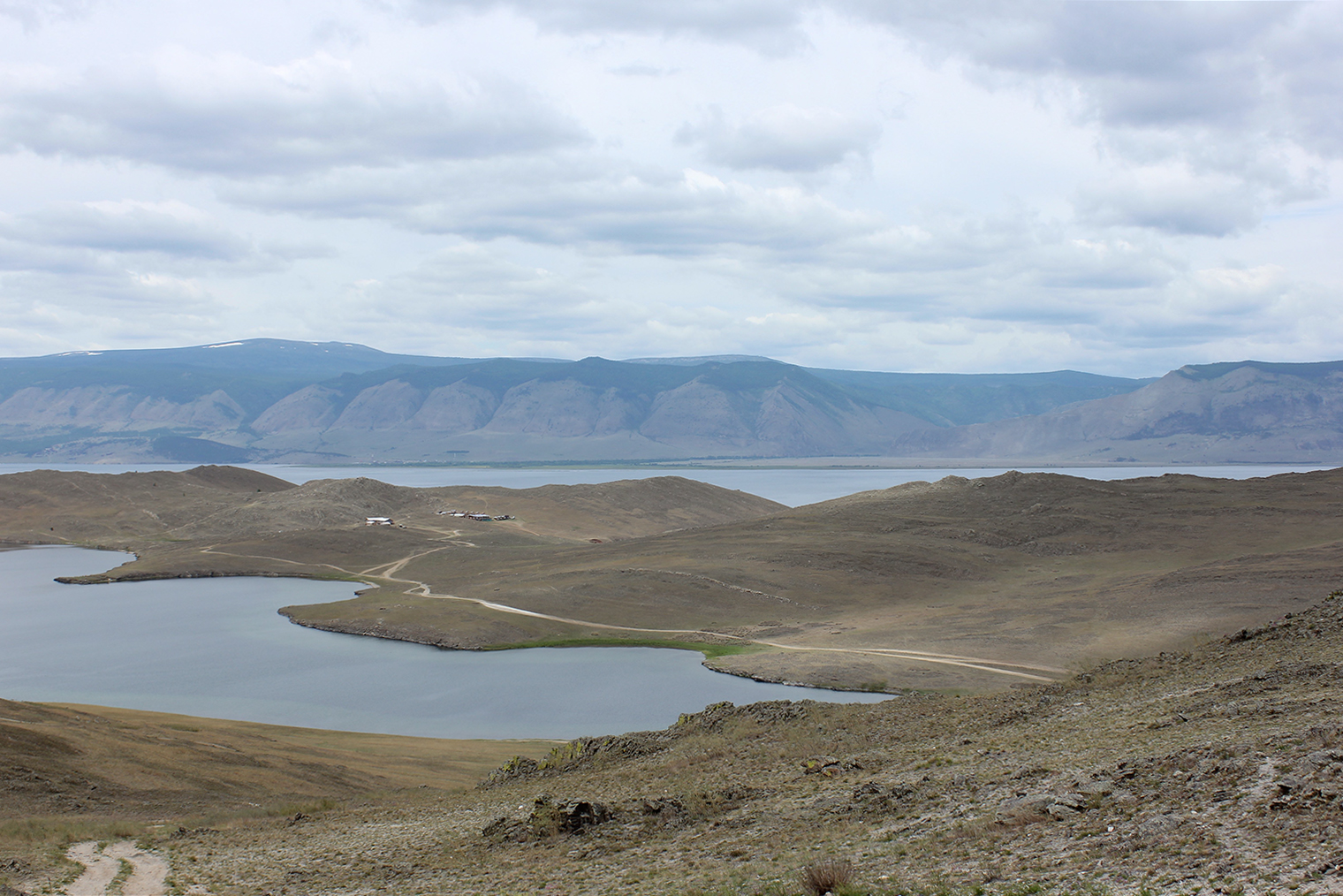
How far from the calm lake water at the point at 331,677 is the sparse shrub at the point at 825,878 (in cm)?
2520

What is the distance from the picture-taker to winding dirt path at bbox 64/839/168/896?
15.2 m

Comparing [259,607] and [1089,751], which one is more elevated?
[1089,751]

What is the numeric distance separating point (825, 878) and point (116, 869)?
1182 cm

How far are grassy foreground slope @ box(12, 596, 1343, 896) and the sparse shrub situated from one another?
0.18m

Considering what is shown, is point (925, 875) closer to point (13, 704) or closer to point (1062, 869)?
point (1062, 869)

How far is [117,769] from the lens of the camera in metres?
23.8

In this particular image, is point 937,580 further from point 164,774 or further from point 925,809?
point 925,809

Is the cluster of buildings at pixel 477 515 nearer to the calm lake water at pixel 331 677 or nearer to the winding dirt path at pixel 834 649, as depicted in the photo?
the winding dirt path at pixel 834 649

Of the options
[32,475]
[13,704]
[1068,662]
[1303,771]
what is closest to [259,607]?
[13,704]

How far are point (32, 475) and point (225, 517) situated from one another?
3720 cm

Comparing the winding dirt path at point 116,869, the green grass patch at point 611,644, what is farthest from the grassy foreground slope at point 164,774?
the green grass patch at point 611,644

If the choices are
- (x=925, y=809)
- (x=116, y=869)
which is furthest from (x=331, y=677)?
(x=925, y=809)

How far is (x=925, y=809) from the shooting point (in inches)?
610

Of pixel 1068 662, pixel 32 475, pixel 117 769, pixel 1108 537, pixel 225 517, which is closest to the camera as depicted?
pixel 117 769
